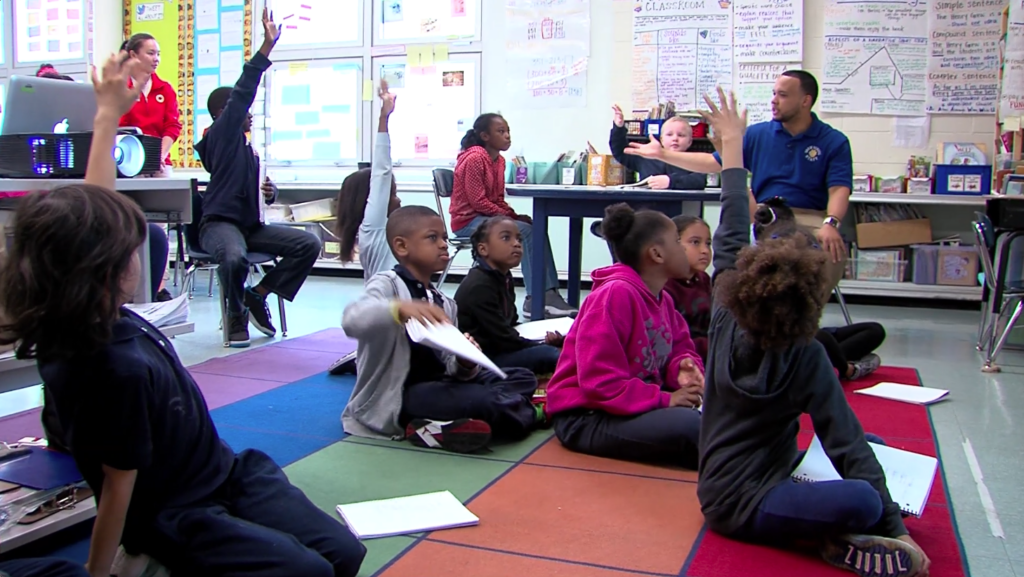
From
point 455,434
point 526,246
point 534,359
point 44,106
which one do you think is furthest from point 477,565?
point 526,246

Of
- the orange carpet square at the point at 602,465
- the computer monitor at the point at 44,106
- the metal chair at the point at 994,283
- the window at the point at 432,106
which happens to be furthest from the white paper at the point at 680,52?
the orange carpet square at the point at 602,465

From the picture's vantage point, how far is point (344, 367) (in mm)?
3332

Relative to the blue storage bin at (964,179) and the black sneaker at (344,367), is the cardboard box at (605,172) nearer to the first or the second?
the black sneaker at (344,367)

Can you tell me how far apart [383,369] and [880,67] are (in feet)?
14.3

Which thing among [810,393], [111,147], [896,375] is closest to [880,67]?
[896,375]

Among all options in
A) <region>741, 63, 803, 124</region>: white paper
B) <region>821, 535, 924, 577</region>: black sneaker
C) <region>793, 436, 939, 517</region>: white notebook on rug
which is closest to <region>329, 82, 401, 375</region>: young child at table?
<region>793, 436, 939, 517</region>: white notebook on rug

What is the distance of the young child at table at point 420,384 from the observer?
2.30 m

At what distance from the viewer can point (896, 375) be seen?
343cm

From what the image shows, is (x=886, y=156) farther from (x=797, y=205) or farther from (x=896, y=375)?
(x=896, y=375)

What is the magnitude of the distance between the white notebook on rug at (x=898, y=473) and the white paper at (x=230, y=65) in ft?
20.7

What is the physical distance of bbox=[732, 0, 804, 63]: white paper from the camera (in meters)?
5.59

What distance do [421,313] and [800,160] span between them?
2.35 metres

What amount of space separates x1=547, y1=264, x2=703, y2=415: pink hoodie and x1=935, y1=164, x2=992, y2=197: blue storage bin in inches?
145

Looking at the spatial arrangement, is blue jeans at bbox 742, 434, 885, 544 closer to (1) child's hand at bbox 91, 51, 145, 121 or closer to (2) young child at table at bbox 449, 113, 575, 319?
(1) child's hand at bbox 91, 51, 145, 121
